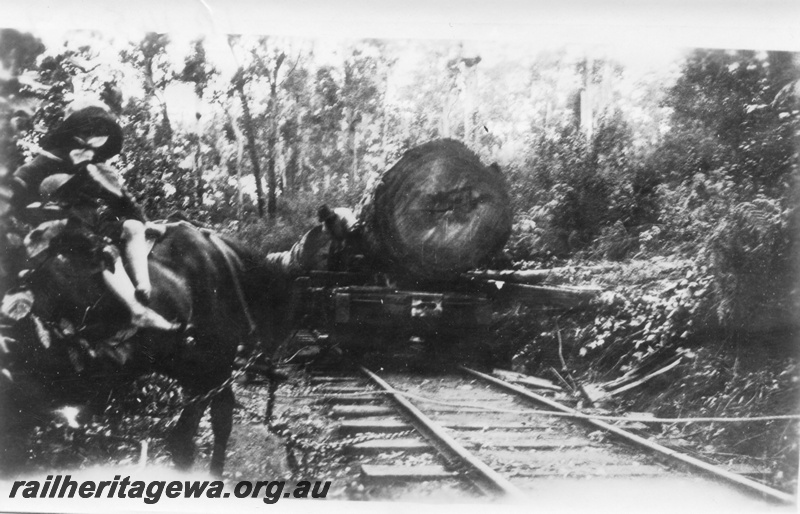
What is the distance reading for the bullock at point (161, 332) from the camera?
13.9 ft

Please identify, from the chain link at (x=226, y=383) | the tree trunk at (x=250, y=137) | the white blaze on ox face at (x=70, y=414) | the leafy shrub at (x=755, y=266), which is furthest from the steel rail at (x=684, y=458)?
the white blaze on ox face at (x=70, y=414)

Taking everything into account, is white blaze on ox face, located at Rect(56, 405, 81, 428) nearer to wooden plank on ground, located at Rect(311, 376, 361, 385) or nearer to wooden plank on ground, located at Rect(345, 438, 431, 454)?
wooden plank on ground, located at Rect(311, 376, 361, 385)

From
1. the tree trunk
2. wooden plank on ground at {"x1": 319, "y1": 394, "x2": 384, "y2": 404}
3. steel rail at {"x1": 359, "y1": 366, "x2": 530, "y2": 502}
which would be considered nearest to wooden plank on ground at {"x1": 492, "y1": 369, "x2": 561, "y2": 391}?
steel rail at {"x1": 359, "y1": 366, "x2": 530, "y2": 502}

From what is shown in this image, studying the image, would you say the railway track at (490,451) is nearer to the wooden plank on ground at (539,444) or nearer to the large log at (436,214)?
the wooden plank on ground at (539,444)

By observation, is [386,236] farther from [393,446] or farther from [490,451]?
[490,451]

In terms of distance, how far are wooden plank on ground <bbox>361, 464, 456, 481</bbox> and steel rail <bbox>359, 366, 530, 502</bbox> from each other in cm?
14

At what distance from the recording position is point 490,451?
13.5 feet

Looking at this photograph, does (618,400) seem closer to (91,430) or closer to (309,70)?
(309,70)

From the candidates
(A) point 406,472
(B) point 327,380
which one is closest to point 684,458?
(A) point 406,472

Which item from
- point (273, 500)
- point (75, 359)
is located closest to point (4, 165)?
point (75, 359)

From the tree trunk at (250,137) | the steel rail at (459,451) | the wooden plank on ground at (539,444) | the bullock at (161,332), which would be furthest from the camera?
the tree trunk at (250,137)

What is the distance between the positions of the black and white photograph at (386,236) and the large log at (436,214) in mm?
15

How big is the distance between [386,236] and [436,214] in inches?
14.1

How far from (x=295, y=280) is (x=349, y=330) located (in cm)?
48
